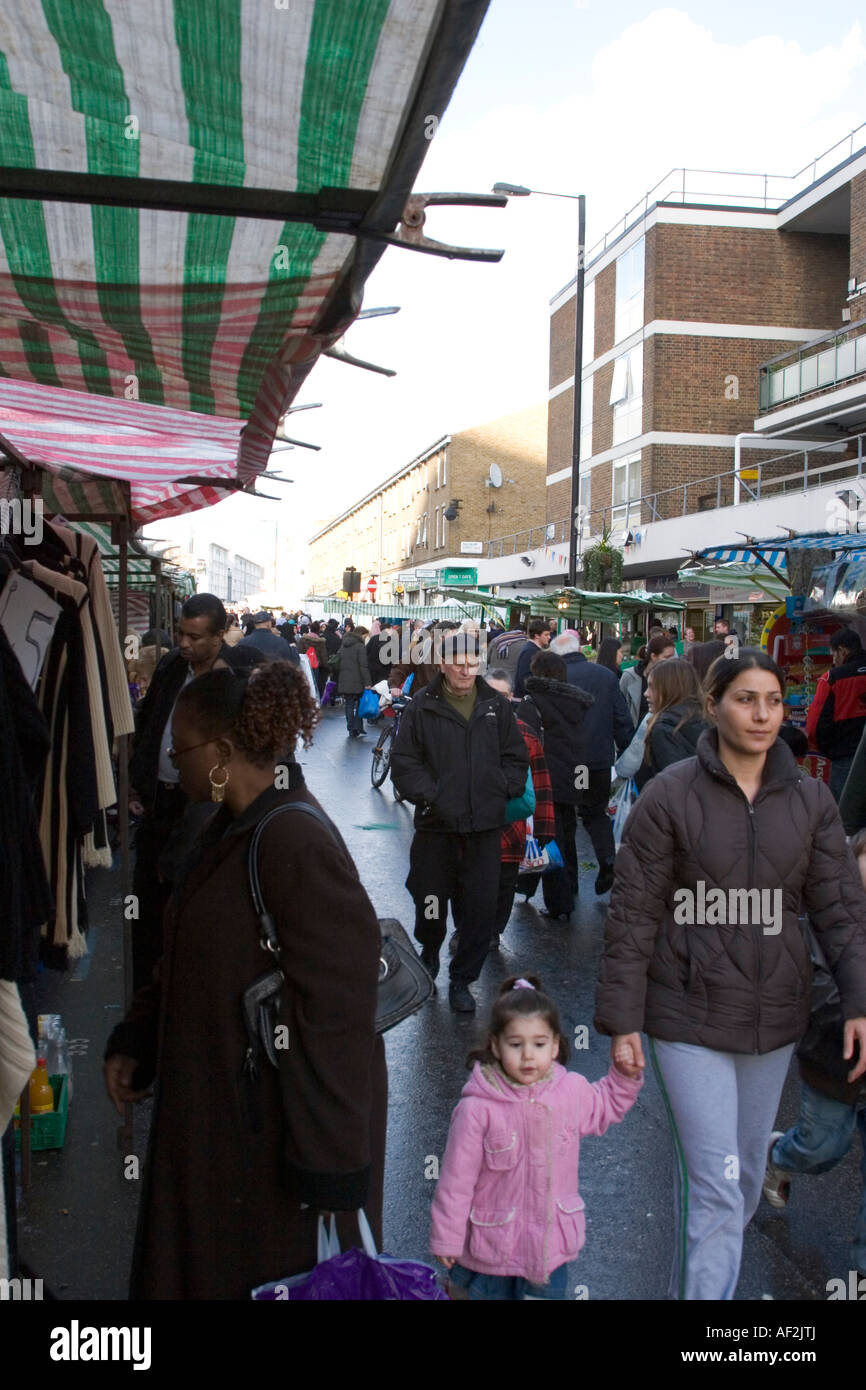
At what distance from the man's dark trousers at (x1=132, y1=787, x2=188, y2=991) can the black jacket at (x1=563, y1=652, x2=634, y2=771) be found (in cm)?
438

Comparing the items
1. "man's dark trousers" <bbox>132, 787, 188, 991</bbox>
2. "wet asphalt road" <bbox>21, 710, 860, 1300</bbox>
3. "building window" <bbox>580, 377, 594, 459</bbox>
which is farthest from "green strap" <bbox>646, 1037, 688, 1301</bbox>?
"building window" <bbox>580, 377, 594, 459</bbox>

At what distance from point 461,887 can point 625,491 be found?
29372 mm

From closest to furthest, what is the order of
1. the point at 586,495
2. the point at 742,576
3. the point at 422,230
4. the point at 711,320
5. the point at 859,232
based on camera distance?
the point at 422,230 → the point at 742,576 → the point at 859,232 → the point at 711,320 → the point at 586,495

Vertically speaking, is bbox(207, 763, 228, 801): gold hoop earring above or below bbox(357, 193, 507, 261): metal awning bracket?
below

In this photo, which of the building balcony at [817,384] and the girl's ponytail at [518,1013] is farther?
the building balcony at [817,384]

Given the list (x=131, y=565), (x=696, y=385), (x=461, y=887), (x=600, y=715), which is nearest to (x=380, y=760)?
(x=131, y=565)

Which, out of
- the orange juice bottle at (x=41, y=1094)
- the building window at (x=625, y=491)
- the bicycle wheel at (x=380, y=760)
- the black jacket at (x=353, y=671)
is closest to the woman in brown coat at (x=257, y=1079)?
the orange juice bottle at (x=41, y=1094)

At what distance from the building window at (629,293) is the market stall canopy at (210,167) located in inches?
1262

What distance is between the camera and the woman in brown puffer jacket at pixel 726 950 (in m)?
3.20

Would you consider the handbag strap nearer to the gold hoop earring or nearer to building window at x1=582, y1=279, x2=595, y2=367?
the gold hoop earring

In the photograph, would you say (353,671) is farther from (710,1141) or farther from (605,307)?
(605,307)

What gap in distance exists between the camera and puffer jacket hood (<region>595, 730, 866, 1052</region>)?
321cm

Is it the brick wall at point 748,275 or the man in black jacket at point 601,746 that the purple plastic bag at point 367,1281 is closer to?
the man in black jacket at point 601,746

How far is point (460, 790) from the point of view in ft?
20.4
